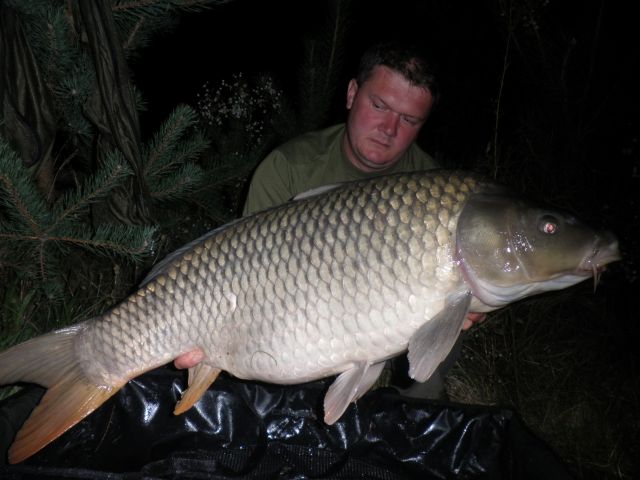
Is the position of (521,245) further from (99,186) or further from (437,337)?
(99,186)

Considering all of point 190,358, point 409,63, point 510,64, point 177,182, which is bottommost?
point 190,358

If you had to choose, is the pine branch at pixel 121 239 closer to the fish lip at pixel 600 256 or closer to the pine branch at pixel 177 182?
the pine branch at pixel 177 182

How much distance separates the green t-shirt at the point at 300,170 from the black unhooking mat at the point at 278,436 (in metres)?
0.74

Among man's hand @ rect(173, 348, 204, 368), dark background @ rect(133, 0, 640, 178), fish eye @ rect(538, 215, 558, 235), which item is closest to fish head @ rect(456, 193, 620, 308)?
fish eye @ rect(538, 215, 558, 235)

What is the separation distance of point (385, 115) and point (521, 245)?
0.90 metres

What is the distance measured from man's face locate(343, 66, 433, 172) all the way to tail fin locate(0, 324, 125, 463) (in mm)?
1208

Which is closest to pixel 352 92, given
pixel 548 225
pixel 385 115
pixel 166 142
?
pixel 385 115

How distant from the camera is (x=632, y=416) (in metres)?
2.66

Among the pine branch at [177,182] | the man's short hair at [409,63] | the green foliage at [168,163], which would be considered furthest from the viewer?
the pine branch at [177,182]

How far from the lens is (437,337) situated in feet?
4.37

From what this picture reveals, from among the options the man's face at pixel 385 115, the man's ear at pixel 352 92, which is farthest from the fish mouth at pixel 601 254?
the man's ear at pixel 352 92

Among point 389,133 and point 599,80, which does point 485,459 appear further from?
point 599,80

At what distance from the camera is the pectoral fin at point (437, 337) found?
52.3 inches

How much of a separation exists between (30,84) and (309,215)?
3.91 feet
